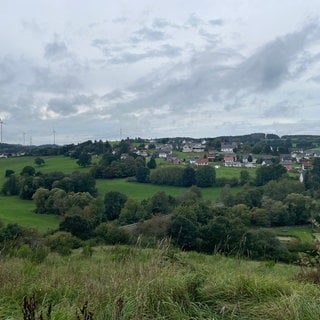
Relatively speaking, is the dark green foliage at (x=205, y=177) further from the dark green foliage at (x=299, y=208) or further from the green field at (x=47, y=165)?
the green field at (x=47, y=165)

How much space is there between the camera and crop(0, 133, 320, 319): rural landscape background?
4000 millimetres

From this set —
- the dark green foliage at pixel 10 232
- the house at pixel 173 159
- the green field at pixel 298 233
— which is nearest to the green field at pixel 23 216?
the dark green foliage at pixel 10 232

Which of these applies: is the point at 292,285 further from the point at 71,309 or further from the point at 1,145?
the point at 1,145

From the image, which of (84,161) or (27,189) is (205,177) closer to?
→ (84,161)

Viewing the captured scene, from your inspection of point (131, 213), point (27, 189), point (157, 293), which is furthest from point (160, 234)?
point (27, 189)

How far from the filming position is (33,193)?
52.6m

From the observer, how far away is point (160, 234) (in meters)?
17.6

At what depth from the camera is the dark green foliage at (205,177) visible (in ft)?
193

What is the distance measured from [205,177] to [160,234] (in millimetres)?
41943

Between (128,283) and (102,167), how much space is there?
59865 mm

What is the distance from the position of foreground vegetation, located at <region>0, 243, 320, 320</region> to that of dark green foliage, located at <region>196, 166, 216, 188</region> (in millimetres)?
53968

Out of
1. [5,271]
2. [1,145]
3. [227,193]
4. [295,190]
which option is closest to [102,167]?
[227,193]

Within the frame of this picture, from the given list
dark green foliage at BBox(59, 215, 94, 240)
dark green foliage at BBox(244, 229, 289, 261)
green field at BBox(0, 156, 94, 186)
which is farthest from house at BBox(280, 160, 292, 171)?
dark green foliage at BBox(244, 229, 289, 261)

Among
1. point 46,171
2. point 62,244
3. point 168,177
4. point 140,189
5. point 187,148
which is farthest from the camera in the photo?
point 187,148
